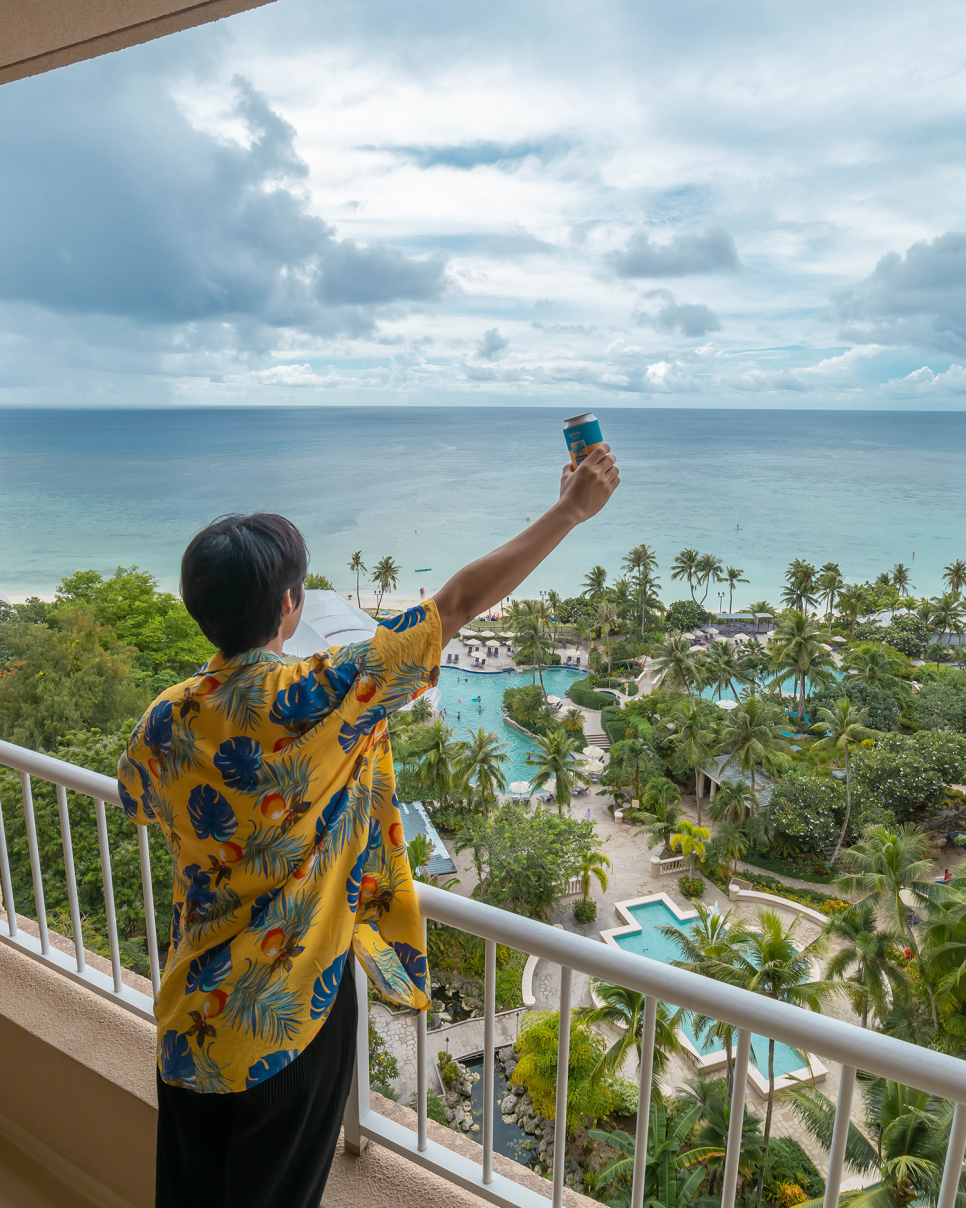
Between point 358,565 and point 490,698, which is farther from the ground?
point 358,565

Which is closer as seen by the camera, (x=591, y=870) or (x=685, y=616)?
(x=591, y=870)

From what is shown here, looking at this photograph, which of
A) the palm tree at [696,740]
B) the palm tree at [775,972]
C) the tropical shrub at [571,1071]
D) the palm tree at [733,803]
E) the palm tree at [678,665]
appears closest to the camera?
the palm tree at [775,972]

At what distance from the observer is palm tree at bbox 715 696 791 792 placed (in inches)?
875

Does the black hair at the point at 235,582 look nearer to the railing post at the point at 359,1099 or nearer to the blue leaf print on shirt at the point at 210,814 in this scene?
the blue leaf print on shirt at the point at 210,814

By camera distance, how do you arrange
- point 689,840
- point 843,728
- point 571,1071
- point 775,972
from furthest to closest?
point 843,728 → point 689,840 → point 571,1071 → point 775,972

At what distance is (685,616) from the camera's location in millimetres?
33406

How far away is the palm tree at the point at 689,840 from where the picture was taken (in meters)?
19.6

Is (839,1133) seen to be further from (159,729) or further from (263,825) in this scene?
(159,729)

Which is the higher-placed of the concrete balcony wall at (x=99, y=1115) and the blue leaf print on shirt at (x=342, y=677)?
the blue leaf print on shirt at (x=342, y=677)

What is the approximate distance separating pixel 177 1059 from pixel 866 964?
16.1m

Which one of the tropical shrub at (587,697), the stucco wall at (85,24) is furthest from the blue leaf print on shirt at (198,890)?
the tropical shrub at (587,697)

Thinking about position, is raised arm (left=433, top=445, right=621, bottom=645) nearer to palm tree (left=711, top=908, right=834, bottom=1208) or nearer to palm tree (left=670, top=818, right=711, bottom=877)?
palm tree (left=711, top=908, right=834, bottom=1208)

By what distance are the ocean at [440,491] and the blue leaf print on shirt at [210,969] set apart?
14.0 m

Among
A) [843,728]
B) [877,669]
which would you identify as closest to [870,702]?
[877,669]
